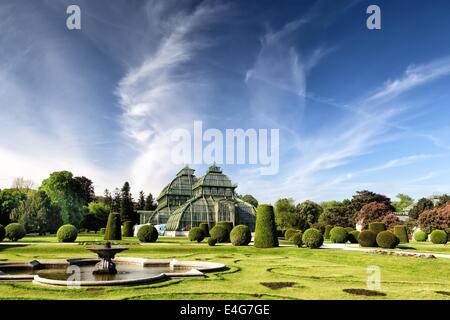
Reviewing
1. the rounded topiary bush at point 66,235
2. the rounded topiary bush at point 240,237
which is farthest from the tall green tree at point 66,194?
the rounded topiary bush at point 240,237

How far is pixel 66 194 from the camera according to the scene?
68.4 m

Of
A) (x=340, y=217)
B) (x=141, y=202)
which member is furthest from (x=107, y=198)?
(x=340, y=217)

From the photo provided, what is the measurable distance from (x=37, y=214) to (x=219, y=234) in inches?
1256

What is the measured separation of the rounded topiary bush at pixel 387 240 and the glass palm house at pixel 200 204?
28.2 m

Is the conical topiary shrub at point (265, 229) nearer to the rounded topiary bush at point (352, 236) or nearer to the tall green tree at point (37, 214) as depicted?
the rounded topiary bush at point (352, 236)

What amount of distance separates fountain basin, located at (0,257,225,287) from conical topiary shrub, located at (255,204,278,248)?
44.2 ft

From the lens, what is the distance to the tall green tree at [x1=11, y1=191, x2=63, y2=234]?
174 ft

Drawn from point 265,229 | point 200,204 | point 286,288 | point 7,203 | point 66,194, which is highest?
point 66,194

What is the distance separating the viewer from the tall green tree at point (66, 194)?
62.3 metres

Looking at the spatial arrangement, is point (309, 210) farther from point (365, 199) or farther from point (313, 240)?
point (313, 240)

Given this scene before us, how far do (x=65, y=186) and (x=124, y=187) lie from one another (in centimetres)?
1502

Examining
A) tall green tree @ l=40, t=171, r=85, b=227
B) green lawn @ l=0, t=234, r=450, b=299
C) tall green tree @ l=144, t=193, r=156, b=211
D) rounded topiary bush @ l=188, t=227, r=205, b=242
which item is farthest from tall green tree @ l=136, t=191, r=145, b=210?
green lawn @ l=0, t=234, r=450, b=299
